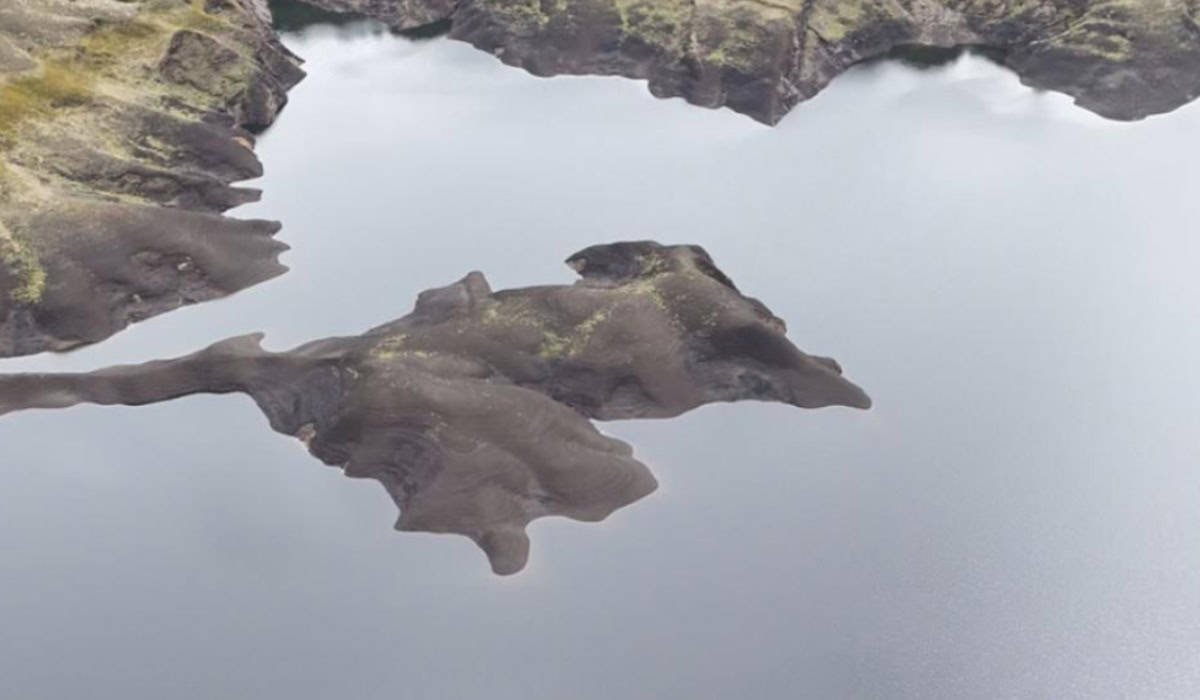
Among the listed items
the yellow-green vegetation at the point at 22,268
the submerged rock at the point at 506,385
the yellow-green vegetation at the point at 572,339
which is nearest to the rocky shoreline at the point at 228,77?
the yellow-green vegetation at the point at 22,268

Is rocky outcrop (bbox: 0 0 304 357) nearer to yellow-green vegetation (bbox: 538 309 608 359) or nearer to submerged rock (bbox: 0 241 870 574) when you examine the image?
submerged rock (bbox: 0 241 870 574)

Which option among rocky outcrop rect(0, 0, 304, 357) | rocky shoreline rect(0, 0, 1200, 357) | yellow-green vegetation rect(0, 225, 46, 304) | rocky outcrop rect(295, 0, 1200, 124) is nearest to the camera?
yellow-green vegetation rect(0, 225, 46, 304)

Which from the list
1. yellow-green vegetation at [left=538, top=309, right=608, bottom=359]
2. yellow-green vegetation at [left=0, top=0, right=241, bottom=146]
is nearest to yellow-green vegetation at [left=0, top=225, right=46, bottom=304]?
yellow-green vegetation at [left=0, top=0, right=241, bottom=146]

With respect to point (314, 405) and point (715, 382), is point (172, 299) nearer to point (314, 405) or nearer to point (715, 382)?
point (314, 405)

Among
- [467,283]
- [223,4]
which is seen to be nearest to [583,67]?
[223,4]

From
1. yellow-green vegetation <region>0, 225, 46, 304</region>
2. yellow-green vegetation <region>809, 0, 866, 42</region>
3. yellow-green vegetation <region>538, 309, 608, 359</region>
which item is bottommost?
yellow-green vegetation <region>0, 225, 46, 304</region>

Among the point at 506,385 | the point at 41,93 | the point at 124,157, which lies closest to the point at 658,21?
the point at 124,157
